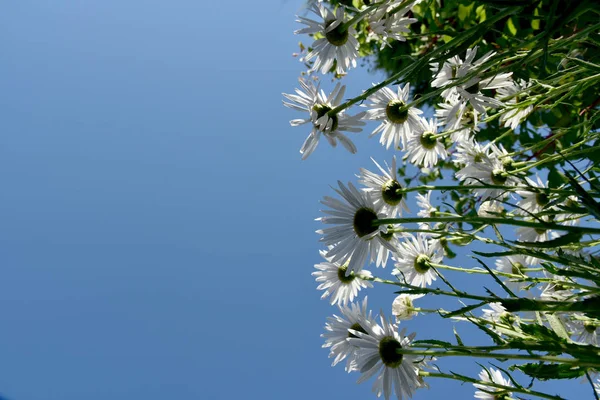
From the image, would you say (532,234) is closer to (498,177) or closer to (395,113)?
(498,177)

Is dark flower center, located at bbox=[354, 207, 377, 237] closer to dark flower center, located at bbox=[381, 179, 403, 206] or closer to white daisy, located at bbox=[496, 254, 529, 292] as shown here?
Answer: dark flower center, located at bbox=[381, 179, 403, 206]

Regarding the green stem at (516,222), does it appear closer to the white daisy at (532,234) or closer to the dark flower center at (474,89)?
the dark flower center at (474,89)

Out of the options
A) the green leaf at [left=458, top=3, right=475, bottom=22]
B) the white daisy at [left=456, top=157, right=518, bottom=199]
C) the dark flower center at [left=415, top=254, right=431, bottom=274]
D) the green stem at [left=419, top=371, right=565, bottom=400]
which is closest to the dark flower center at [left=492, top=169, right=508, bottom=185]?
the white daisy at [left=456, top=157, right=518, bottom=199]

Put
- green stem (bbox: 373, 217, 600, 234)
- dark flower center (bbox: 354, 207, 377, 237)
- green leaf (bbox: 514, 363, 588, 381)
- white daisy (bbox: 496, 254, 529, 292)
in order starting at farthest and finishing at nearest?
1. white daisy (bbox: 496, 254, 529, 292)
2. dark flower center (bbox: 354, 207, 377, 237)
3. green leaf (bbox: 514, 363, 588, 381)
4. green stem (bbox: 373, 217, 600, 234)

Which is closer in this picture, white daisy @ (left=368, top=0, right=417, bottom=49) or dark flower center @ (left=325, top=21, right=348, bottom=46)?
white daisy @ (left=368, top=0, right=417, bottom=49)

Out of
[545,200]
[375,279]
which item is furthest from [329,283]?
[545,200]

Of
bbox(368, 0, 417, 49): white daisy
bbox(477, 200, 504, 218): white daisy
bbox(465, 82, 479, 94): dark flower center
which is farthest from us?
bbox(477, 200, 504, 218): white daisy
